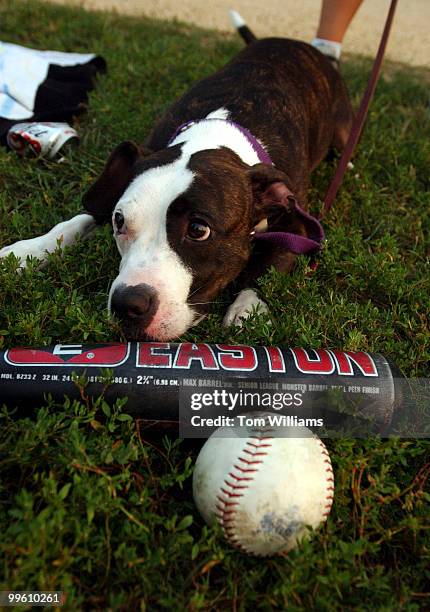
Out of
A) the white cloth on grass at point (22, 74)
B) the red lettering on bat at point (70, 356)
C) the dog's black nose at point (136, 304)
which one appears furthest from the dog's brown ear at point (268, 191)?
the white cloth on grass at point (22, 74)

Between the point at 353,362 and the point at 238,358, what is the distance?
1.56 ft

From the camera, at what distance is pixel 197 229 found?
294 cm

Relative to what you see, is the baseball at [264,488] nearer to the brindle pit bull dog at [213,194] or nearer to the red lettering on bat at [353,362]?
the red lettering on bat at [353,362]

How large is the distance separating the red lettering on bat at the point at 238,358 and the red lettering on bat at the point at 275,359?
0.19ft

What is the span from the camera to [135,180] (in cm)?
313

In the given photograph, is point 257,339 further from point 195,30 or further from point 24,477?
point 195,30

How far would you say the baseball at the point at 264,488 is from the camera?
2.01 metres

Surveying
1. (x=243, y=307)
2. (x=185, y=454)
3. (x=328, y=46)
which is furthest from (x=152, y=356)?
(x=328, y=46)

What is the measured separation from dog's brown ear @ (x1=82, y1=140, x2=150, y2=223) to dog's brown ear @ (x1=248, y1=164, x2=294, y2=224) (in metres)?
0.66


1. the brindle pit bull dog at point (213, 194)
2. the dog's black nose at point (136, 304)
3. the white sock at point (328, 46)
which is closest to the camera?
the dog's black nose at point (136, 304)

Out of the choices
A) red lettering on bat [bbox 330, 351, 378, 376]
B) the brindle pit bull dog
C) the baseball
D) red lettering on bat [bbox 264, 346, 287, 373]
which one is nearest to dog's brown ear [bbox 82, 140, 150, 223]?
the brindle pit bull dog

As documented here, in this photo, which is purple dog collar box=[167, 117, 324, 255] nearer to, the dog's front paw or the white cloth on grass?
the dog's front paw

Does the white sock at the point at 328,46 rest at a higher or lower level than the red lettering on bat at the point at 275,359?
higher

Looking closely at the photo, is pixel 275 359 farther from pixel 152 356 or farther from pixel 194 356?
pixel 152 356
